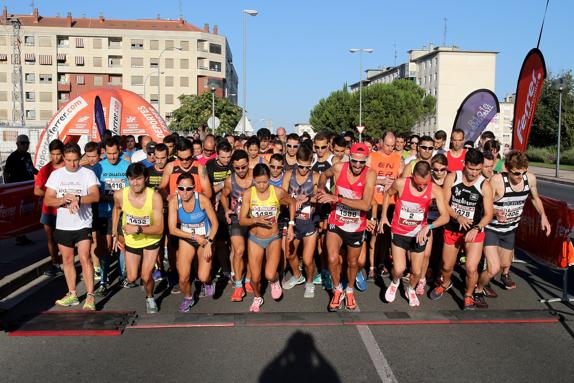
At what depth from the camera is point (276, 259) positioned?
675cm

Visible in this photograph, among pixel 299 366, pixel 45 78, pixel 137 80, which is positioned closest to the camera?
pixel 299 366

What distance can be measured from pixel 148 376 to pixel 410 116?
74194 mm

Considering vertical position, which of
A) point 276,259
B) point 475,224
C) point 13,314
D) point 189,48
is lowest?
point 13,314

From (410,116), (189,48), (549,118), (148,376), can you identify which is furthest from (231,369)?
(189,48)

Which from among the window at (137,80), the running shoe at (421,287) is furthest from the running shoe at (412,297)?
the window at (137,80)

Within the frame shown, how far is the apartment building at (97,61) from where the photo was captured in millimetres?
80438

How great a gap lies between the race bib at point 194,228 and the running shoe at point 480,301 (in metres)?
3.39

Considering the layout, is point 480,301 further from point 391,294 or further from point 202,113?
point 202,113

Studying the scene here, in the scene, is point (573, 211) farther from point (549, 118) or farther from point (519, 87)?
point (549, 118)

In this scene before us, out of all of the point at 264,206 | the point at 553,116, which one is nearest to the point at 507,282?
the point at 264,206

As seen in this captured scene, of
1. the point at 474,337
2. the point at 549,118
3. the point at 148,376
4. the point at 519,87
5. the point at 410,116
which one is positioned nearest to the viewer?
the point at 148,376

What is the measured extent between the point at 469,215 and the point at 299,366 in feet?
9.93

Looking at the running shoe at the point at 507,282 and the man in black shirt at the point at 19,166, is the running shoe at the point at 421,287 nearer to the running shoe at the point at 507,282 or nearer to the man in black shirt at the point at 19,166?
the running shoe at the point at 507,282

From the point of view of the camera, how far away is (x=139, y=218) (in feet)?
20.5
